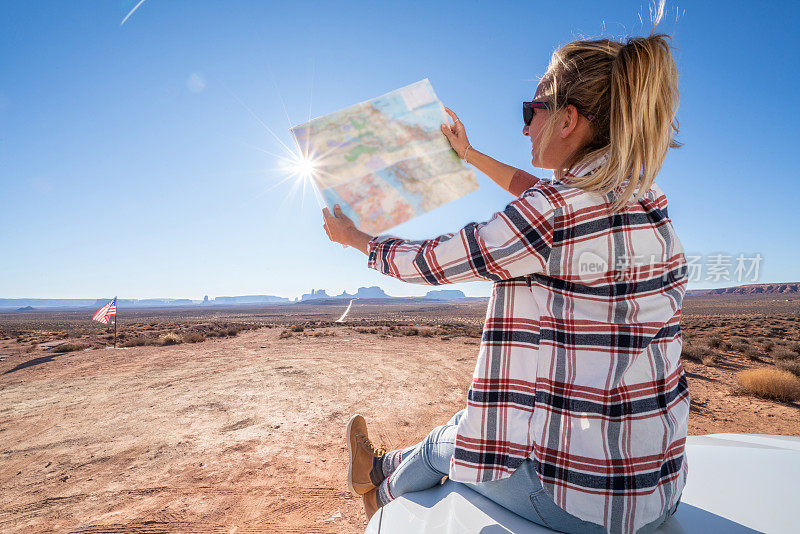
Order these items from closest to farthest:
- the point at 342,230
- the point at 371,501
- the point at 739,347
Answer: the point at 342,230 < the point at 371,501 < the point at 739,347

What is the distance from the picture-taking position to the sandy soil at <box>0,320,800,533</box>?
9.72 ft

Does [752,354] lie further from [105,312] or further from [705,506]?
[105,312]

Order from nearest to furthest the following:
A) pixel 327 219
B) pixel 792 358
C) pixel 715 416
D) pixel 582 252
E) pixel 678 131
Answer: pixel 582 252 → pixel 678 131 → pixel 327 219 → pixel 715 416 → pixel 792 358

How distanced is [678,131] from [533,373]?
3.01ft

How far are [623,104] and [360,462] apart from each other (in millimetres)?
1906

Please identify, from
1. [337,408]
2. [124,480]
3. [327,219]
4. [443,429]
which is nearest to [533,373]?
[443,429]

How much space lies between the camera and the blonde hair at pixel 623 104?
0.90 metres

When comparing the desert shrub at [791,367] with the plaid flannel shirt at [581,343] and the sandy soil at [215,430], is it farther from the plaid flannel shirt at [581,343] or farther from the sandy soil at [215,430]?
the plaid flannel shirt at [581,343]

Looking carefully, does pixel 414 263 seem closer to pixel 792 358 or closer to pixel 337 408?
pixel 337 408

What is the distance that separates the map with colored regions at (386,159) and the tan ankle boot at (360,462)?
→ 1.23 metres

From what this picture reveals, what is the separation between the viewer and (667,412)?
37.6 inches

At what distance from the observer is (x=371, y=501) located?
5.86 ft

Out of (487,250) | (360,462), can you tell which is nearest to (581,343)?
(487,250)

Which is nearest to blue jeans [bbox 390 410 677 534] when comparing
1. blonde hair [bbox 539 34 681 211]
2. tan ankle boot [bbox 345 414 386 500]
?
tan ankle boot [bbox 345 414 386 500]
